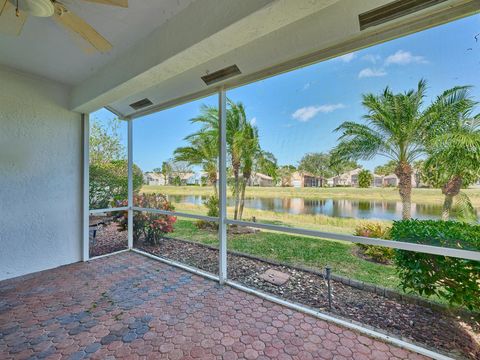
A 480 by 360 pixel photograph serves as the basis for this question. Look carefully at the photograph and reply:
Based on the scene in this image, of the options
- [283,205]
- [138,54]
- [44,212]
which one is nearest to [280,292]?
[283,205]

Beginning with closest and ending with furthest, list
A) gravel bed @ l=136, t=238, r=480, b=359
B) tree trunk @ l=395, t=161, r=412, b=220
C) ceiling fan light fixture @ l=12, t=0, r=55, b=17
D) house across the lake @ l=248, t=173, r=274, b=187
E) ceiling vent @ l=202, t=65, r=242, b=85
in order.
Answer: ceiling fan light fixture @ l=12, t=0, r=55, b=17, gravel bed @ l=136, t=238, r=480, b=359, tree trunk @ l=395, t=161, r=412, b=220, ceiling vent @ l=202, t=65, r=242, b=85, house across the lake @ l=248, t=173, r=274, b=187

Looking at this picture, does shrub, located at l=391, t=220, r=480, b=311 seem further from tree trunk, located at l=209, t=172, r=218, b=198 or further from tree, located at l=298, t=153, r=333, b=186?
tree trunk, located at l=209, t=172, r=218, b=198

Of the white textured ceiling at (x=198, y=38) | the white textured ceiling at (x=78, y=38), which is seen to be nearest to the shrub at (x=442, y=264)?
the white textured ceiling at (x=198, y=38)

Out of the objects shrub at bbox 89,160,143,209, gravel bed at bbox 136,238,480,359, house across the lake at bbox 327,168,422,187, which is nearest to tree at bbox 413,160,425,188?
house across the lake at bbox 327,168,422,187

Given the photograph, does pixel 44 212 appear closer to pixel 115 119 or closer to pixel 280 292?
pixel 115 119

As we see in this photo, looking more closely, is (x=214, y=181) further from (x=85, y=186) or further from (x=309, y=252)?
(x=85, y=186)

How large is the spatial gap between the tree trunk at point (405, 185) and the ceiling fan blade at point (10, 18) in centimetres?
319

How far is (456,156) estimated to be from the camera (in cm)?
178

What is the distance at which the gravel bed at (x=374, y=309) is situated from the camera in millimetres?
1892

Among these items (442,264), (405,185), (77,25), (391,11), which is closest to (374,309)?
(442,264)

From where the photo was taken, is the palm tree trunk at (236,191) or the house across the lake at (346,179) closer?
Answer: the house across the lake at (346,179)

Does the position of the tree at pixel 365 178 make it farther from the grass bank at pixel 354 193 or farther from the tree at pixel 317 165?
the tree at pixel 317 165

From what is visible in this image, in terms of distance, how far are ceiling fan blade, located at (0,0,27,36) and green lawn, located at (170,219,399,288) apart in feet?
10.3

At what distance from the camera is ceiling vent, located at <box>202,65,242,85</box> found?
2646mm
